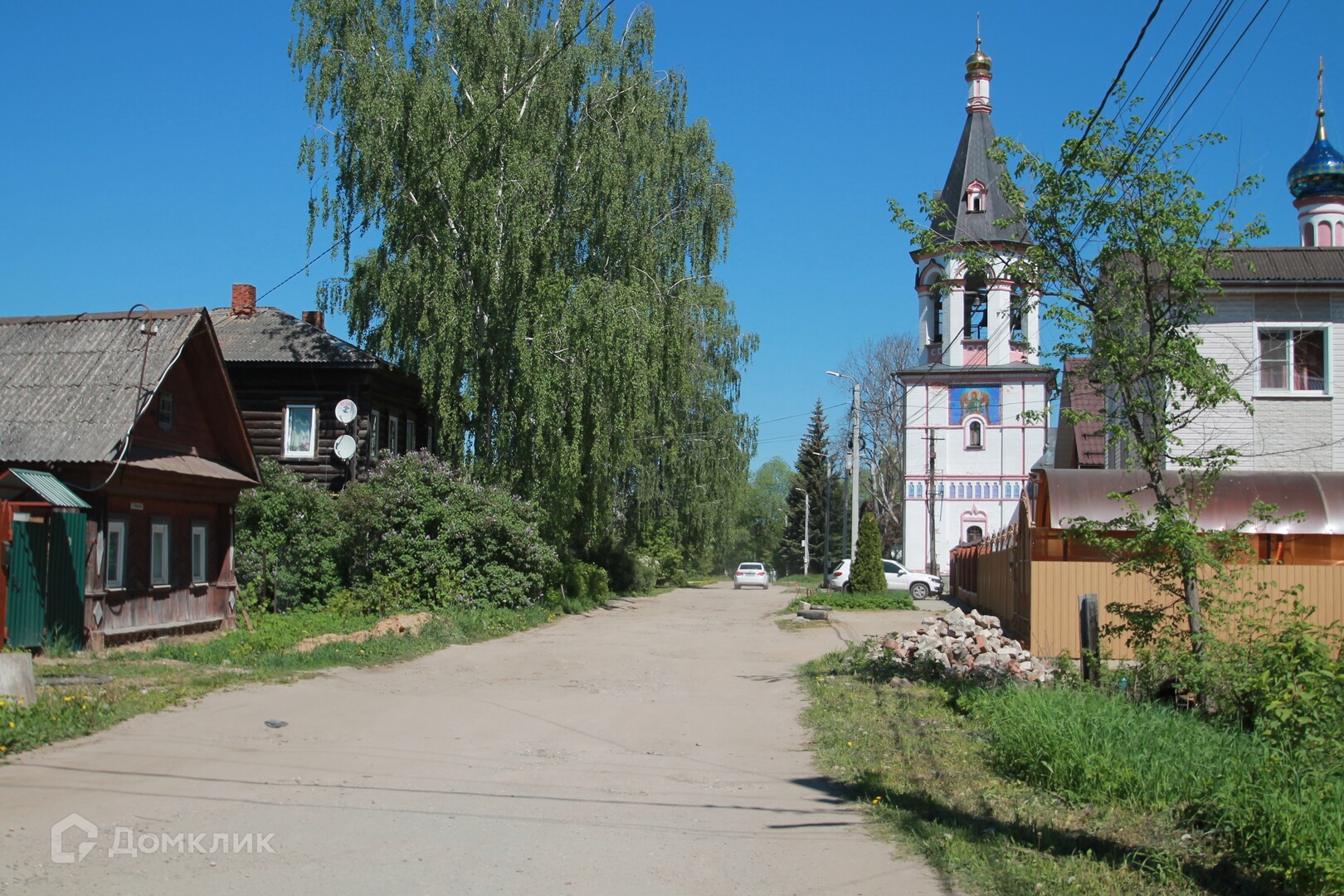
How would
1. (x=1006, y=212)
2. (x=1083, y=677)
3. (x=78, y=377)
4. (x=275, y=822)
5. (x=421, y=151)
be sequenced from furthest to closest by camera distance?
(x=1006, y=212) < (x=421, y=151) < (x=78, y=377) < (x=1083, y=677) < (x=275, y=822)

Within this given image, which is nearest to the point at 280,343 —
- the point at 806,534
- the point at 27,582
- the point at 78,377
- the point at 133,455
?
the point at 78,377

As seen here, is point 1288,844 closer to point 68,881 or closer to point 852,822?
point 852,822

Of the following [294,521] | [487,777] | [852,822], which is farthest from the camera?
[294,521]

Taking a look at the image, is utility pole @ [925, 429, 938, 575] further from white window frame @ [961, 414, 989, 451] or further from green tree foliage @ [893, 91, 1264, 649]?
green tree foliage @ [893, 91, 1264, 649]

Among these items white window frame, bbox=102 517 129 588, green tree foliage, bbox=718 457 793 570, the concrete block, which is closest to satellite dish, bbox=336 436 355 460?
white window frame, bbox=102 517 129 588

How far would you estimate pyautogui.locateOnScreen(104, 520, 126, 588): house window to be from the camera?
1680 centimetres

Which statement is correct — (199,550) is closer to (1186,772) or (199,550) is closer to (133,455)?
(133,455)

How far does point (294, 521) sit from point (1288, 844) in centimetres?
2239

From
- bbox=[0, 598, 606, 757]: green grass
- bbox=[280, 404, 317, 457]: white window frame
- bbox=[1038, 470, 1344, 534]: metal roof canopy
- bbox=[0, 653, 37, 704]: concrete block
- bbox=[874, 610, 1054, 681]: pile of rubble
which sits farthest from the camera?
bbox=[280, 404, 317, 457]: white window frame

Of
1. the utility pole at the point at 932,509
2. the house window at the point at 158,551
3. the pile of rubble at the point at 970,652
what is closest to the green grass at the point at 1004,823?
the pile of rubble at the point at 970,652

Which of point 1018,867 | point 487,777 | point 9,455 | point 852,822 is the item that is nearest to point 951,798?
point 852,822

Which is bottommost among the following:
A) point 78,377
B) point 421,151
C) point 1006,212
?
point 78,377

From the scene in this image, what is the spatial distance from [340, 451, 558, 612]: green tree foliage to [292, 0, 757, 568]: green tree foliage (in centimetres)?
239

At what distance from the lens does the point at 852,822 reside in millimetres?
7426
